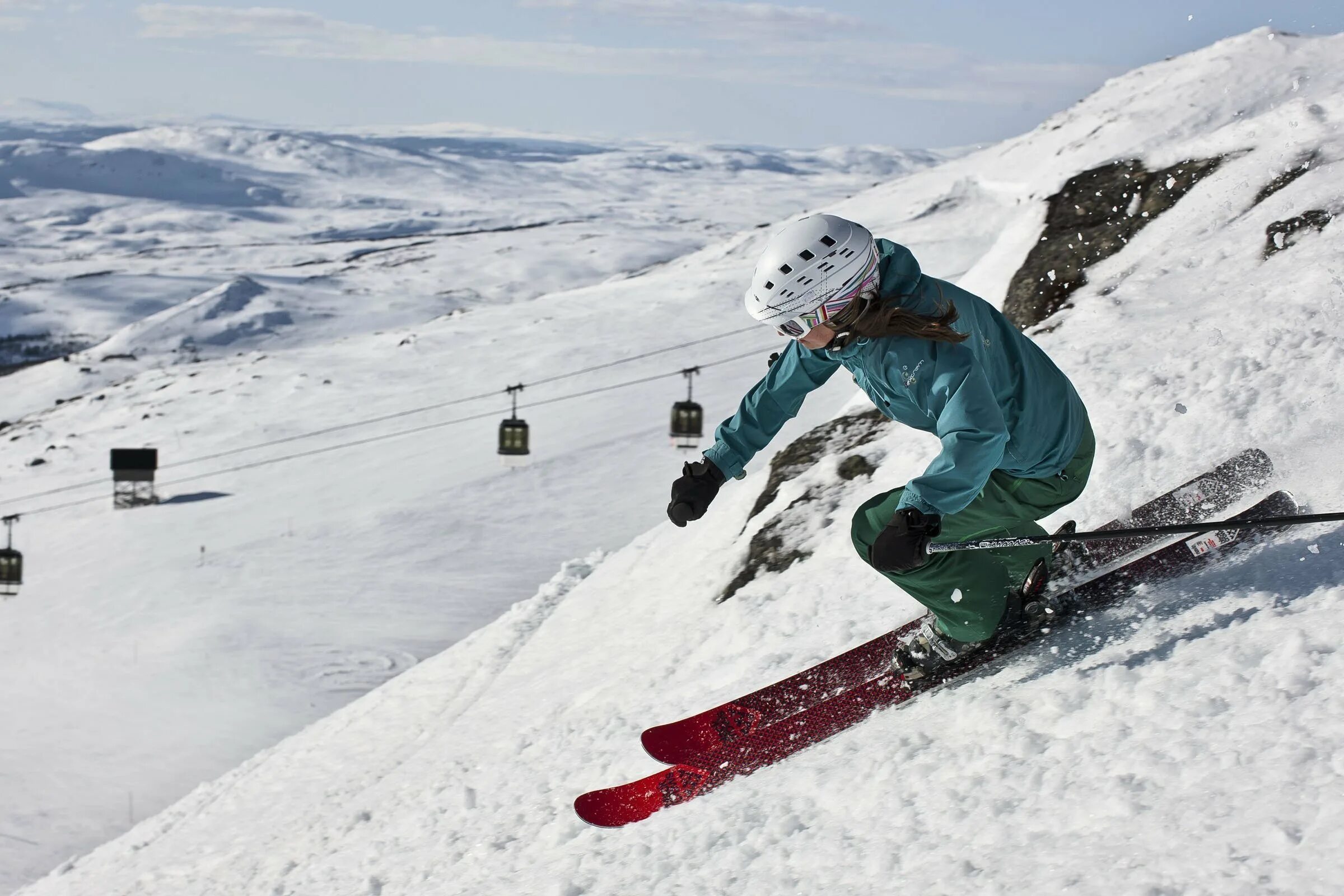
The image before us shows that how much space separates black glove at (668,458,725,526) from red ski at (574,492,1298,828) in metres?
1.04

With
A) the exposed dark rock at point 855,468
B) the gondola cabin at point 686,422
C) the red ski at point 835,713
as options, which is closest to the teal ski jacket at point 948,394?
the red ski at point 835,713

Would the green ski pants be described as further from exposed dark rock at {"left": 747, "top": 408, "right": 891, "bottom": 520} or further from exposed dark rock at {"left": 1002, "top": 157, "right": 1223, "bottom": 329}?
exposed dark rock at {"left": 1002, "top": 157, "right": 1223, "bottom": 329}

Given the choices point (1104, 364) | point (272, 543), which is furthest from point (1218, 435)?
point (272, 543)

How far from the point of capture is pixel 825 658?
577cm

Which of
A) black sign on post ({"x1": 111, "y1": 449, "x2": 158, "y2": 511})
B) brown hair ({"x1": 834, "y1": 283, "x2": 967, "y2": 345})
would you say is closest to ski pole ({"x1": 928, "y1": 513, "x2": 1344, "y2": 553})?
brown hair ({"x1": 834, "y1": 283, "x2": 967, "y2": 345})

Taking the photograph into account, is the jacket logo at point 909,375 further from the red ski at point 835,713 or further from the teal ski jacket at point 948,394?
the red ski at point 835,713

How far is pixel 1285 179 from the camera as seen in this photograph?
1012 cm

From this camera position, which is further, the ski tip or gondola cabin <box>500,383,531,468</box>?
gondola cabin <box>500,383,531,468</box>

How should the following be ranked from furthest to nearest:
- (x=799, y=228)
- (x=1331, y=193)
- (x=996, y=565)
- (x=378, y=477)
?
(x=378, y=477)
(x=1331, y=193)
(x=996, y=565)
(x=799, y=228)

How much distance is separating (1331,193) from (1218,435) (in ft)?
→ 13.4

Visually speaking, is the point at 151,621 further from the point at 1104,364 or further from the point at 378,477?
the point at 1104,364

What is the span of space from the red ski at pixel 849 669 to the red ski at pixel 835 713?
8cm

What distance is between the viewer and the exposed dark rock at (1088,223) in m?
10.8

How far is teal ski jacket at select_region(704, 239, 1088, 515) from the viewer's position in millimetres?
3617
